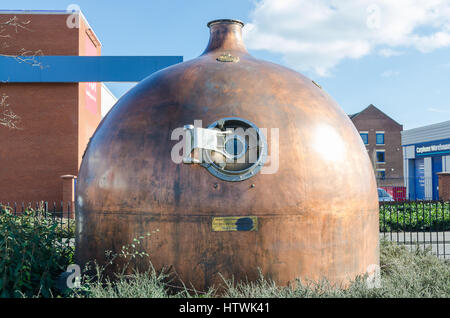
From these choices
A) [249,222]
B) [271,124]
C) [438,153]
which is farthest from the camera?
[438,153]

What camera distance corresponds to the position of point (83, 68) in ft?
63.6

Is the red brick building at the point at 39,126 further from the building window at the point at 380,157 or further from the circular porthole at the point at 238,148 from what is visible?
the building window at the point at 380,157

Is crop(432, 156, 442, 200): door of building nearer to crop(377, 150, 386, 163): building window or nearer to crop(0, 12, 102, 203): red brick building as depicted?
crop(377, 150, 386, 163): building window

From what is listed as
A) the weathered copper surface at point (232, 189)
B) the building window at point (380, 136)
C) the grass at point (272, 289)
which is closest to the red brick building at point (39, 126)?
the weathered copper surface at point (232, 189)

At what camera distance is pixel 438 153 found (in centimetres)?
3225

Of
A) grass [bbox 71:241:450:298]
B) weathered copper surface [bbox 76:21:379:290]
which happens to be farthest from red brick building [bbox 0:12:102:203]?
grass [bbox 71:241:450:298]

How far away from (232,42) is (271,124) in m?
1.95

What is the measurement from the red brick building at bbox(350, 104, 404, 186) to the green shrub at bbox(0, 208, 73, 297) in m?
47.1

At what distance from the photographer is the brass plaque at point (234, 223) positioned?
15.8 feet

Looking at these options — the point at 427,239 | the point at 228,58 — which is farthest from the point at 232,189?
the point at 427,239

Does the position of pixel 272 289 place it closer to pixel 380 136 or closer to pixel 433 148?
pixel 433 148
